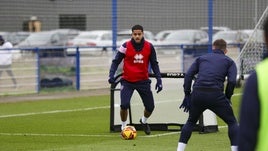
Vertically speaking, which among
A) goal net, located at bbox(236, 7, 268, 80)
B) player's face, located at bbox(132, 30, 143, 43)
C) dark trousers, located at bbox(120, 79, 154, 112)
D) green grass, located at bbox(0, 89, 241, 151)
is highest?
player's face, located at bbox(132, 30, 143, 43)

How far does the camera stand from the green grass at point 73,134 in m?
12.5

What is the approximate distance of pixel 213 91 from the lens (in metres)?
10.5

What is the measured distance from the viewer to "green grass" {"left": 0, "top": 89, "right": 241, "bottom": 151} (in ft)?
40.9

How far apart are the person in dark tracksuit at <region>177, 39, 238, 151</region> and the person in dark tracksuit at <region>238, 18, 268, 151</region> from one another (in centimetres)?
603

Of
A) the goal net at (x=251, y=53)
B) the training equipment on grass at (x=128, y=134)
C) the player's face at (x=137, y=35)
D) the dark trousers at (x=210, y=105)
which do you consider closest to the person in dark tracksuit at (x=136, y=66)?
the player's face at (x=137, y=35)

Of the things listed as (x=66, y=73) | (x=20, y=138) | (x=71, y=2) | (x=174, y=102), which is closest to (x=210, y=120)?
(x=174, y=102)

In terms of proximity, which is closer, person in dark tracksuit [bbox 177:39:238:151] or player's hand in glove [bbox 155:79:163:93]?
person in dark tracksuit [bbox 177:39:238:151]

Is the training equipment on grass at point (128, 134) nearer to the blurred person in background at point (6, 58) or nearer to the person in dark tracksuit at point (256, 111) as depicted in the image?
the person in dark tracksuit at point (256, 111)

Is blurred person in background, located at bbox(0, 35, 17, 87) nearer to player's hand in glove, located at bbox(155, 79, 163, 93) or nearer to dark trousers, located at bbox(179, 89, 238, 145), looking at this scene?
player's hand in glove, located at bbox(155, 79, 163, 93)

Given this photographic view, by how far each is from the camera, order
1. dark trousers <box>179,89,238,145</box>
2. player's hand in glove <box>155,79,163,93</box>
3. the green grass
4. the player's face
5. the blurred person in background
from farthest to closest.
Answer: the blurred person in background
player's hand in glove <box>155,79,163,93</box>
the player's face
the green grass
dark trousers <box>179,89,238,145</box>

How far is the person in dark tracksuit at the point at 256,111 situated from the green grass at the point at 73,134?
7.81 m

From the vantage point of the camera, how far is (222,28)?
1246 inches

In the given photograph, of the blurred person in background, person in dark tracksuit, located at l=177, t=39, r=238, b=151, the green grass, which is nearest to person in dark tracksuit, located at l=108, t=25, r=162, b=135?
the green grass

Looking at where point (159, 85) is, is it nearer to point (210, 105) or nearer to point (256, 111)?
point (210, 105)
